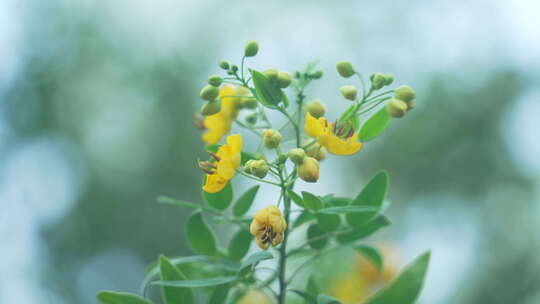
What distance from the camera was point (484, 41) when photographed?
12281 mm

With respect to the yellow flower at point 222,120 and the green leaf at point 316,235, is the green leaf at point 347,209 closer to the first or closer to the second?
the green leaf at point 316,235

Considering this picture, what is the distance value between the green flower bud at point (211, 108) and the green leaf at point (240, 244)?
0.25 m

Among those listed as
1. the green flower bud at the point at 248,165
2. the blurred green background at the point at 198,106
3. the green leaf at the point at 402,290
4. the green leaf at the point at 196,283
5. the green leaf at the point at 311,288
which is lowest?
the green leaf at the point at 402,290

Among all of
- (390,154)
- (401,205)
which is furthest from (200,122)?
(390,154)

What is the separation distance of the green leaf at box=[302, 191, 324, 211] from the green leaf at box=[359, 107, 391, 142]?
191 millimetres

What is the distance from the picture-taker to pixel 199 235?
1.11m

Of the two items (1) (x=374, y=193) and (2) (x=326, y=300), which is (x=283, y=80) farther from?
(2) (x=326, y=300)

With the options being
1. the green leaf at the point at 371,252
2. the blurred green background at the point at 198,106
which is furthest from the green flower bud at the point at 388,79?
the blurred green background at the point at 198,106

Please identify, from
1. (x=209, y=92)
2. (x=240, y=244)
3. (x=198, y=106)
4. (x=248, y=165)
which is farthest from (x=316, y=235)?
(x=198, y=106)

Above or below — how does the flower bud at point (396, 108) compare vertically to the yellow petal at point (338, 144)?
above

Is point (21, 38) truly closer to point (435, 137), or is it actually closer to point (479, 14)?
point (435, 137)

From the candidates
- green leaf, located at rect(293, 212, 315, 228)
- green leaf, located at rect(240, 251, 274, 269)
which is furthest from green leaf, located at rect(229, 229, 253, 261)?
green leaf, located at rect(240, 251, 274, 269)

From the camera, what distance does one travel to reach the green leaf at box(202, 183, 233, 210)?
1.10 meters

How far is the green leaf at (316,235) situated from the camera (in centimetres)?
110
